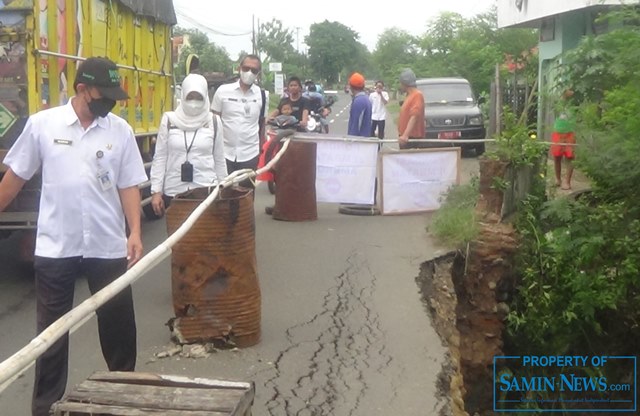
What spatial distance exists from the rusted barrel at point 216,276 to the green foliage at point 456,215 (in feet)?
10.7

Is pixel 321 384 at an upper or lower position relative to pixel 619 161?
lower

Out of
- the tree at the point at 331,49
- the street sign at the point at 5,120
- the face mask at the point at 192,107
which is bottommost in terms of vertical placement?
the street sign at the point at 5,120

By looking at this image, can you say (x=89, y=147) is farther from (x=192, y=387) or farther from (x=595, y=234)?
(x=595, y=234)

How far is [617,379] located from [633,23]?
3114mm

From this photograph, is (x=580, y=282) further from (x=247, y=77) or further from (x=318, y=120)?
(x=318, y=120)

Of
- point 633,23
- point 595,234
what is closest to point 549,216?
point 595,234

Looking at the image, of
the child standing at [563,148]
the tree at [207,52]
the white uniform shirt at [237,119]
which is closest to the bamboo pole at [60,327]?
the white uniform shirt at [237,119]

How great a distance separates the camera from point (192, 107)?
7391mm

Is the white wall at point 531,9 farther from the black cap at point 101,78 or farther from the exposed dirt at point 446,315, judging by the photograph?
the black cap at point 101,78

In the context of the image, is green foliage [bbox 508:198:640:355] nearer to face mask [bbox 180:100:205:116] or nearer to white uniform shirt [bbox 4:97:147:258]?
face mask [bbox 180:100:205:116]

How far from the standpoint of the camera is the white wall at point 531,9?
54.9 ft

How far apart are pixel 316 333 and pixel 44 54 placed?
141 inches

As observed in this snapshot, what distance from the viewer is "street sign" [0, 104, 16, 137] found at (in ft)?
26.3

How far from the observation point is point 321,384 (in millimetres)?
5828
